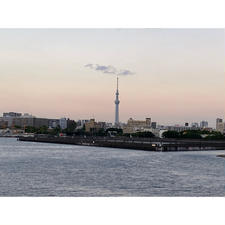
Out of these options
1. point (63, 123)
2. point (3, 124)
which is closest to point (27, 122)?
point (3, 124)

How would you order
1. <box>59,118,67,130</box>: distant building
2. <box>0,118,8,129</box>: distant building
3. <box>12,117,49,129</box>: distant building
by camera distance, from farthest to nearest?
<box>0,118,8,129</box>: distant building, <box>12,117,49,129</box>: distant building, <box>59,118,67,130</box>: distant building

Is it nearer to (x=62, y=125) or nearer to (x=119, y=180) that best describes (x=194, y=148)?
(x=119, y=180)

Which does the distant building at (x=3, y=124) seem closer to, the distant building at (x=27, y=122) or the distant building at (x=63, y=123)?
the distant building at (x=27, y=122)

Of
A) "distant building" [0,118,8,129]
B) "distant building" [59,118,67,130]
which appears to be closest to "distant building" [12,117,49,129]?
"distant building" [0,118,8,129]

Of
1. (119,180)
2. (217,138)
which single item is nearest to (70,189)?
(119,180)

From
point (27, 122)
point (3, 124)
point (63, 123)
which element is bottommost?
point (3, 124)

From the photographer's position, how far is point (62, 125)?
77188 millimetres

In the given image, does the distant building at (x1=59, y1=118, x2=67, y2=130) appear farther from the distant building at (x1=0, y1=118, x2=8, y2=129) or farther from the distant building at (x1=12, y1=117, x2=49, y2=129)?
the distant building at (x1=0, y1=118, x2=8, y2=129)

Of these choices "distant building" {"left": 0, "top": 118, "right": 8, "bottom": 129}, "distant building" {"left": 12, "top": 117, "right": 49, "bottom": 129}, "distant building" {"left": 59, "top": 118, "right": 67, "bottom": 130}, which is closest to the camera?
"distant building" {"left": 59, "top": 118, "right": 67, "bottom": 130}

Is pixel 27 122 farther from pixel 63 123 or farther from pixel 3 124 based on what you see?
pixel 63 123
